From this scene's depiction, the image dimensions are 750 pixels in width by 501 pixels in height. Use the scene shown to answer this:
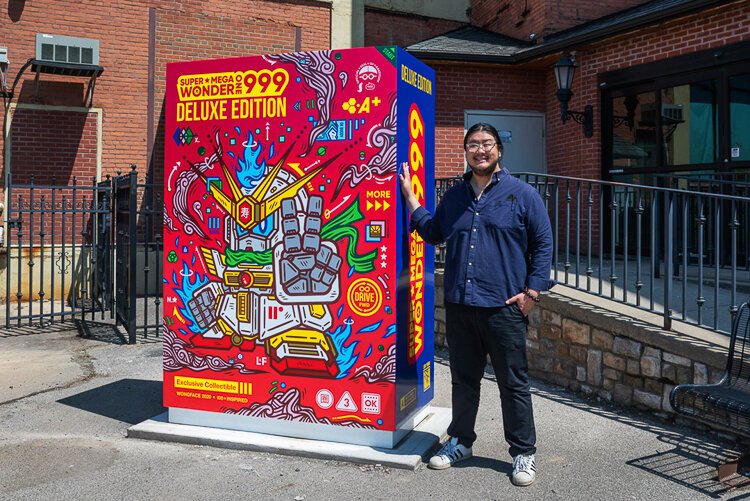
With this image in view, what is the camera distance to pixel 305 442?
420 cm

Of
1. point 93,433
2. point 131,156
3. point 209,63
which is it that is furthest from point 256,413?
point 131,156

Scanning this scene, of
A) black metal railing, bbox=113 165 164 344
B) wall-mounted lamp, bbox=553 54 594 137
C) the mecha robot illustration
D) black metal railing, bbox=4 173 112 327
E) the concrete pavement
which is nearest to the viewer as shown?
the concrete pavement

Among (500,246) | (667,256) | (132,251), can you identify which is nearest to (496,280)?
(500,246)

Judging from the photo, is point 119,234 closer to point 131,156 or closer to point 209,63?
point 131,156

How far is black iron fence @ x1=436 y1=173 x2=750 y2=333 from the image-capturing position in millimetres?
4898

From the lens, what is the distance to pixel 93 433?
466 cm

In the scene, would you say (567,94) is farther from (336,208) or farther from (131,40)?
(131,40)

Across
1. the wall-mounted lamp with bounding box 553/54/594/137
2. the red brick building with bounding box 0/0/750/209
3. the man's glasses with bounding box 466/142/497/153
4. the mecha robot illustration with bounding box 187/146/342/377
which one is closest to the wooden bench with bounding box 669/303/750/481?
the man's glasses with bounding box 466/142/497/153

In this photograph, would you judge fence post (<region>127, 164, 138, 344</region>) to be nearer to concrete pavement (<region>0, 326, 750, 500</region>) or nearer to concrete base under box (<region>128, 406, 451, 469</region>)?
concrete pavement (<region>0, 326, 750, 500</region>)

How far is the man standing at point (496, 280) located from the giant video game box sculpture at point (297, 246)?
40 cm

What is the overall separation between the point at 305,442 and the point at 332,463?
0.89ft

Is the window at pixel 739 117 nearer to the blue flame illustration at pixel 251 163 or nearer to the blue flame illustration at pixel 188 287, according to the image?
the blue flame illustration at pixel 251 163

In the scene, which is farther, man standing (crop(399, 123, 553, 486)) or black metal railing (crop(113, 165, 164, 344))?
black metal railing (crop(113, 165, 164, 344))

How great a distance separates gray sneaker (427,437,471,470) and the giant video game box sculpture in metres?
0.31
